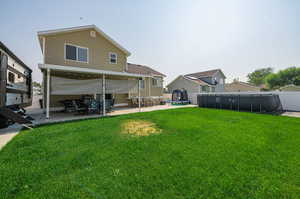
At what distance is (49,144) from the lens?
3.38m

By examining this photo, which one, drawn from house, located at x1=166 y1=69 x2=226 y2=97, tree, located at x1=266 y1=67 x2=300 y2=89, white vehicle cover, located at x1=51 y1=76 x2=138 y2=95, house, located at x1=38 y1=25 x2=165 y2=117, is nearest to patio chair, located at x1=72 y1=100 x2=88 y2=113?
house, located at x1=38 y1=25 x2=165 y2=117

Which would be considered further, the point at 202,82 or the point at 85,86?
the point at 202,82

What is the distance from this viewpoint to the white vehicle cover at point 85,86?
7160mm

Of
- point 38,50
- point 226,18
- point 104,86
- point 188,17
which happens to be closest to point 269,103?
point 226,18

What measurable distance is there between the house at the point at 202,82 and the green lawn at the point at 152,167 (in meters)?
17.8

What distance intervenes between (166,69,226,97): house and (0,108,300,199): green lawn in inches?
700

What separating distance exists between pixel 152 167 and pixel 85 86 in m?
7.41

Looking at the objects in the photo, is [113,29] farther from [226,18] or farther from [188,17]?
[226,18]

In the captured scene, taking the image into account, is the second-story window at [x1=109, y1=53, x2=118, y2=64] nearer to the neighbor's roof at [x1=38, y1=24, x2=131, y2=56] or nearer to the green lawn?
the neighbor's roof at [x1=38, y1=24, x2=131, y2=56]

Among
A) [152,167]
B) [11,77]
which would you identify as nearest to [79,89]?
[11,77]

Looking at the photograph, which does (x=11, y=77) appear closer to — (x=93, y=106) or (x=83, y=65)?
(x=93, y=106)

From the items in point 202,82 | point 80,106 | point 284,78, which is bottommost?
point 80,106

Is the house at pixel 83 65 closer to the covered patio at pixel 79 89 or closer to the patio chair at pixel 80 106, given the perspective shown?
the covered patio at pixel 79 89

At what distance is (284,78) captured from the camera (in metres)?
36.2
